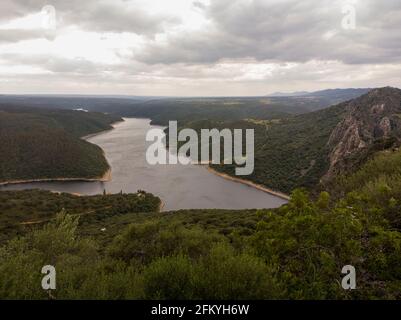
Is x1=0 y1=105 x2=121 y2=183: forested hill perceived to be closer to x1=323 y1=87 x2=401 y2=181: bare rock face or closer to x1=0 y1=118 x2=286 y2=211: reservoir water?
x1=0 y1=118 x2=286 y2=211: reservoir water

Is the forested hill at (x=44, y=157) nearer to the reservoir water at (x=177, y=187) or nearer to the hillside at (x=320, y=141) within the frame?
the reservoir water at (x=177, y=187)

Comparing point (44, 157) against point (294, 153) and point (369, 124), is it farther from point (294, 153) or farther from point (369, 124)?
point (369, 124)

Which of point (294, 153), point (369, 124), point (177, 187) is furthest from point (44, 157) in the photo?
point (369, 124)

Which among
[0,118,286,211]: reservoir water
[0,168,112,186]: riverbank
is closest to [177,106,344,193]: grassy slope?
[0,118,286,211]: reservoir water

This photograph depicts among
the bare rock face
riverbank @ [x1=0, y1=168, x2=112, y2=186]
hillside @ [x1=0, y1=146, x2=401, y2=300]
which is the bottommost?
riverbank @ [x1=0, y1=168, x2=112, y2=186]

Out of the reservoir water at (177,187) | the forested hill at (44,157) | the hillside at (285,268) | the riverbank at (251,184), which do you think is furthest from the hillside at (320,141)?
the hillside at (285,268)

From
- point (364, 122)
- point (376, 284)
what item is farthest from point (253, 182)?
point (376, 284)
